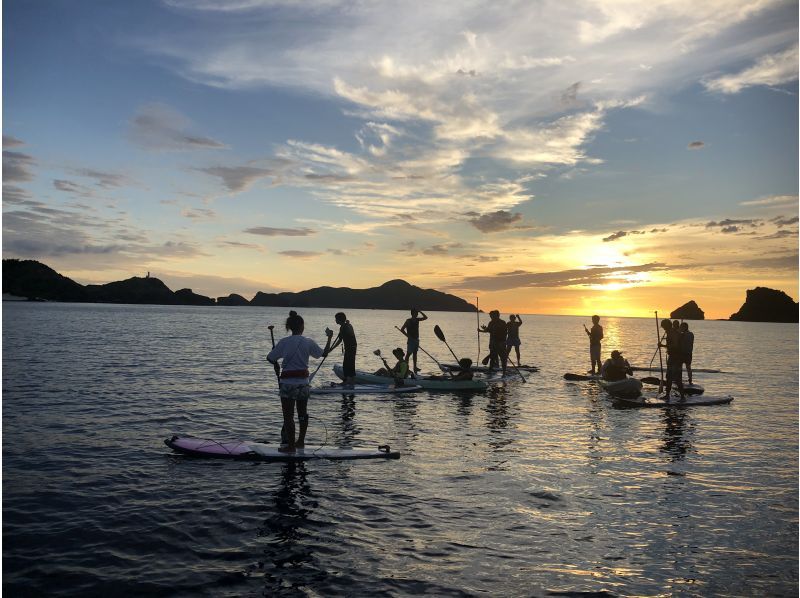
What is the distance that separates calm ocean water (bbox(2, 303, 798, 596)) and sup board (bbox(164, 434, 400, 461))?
28 cm

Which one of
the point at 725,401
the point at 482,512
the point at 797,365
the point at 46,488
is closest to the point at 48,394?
the point at 46,488

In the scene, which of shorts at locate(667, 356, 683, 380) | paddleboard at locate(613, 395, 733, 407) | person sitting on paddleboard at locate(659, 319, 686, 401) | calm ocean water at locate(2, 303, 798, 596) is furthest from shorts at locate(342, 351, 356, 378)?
shorts at locate(667, 356, 683, 380)

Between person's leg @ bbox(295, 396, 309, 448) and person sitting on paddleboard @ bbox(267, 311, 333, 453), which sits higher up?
person sitting on paddleboard @ bbox(267, 311, 333, 453)

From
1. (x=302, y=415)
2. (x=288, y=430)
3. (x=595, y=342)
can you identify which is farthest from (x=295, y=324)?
(x=595, y=342)

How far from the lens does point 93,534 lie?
885 cm

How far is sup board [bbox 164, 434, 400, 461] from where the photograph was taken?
12.9 metres

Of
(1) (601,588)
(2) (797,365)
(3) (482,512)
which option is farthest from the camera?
(2) (797,365)

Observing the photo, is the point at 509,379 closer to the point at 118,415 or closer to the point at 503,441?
the point at 503,441

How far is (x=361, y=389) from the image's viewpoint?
24.5 m

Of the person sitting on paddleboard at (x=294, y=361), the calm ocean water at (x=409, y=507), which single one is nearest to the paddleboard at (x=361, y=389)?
the calm ocean water at (x=409, y=507)

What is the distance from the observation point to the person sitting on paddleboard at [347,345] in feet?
66.2

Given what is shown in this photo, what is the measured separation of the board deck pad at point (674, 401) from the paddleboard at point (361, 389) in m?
9.52

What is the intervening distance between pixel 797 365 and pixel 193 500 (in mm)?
60147

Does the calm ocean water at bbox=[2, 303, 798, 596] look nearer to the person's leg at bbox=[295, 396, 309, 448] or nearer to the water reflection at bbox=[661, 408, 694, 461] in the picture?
the water reflection at bbox=[661, 408, 694, 461]
